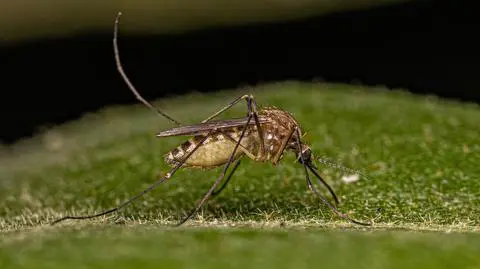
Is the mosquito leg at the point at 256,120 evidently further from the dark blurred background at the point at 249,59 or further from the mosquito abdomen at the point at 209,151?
the dark blurred background at the point at 249,59

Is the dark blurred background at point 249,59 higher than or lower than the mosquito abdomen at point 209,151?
higher

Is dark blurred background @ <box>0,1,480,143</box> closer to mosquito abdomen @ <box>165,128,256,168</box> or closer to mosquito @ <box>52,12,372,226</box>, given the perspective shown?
mosquito @ <box>52,12,372,226</box>

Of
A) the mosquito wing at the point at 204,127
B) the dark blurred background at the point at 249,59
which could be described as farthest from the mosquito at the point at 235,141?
the dark blurred background at the point at 249,59

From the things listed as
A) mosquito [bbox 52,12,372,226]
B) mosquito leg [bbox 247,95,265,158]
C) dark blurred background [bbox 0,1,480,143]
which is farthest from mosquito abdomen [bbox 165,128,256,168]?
dark blurred background [bbox 0,1,480,143]

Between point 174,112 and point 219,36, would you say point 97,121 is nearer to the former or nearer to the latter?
point 174,112

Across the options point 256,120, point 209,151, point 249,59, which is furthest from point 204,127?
point 249,59

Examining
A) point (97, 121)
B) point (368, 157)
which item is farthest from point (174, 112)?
point (368, 157)
